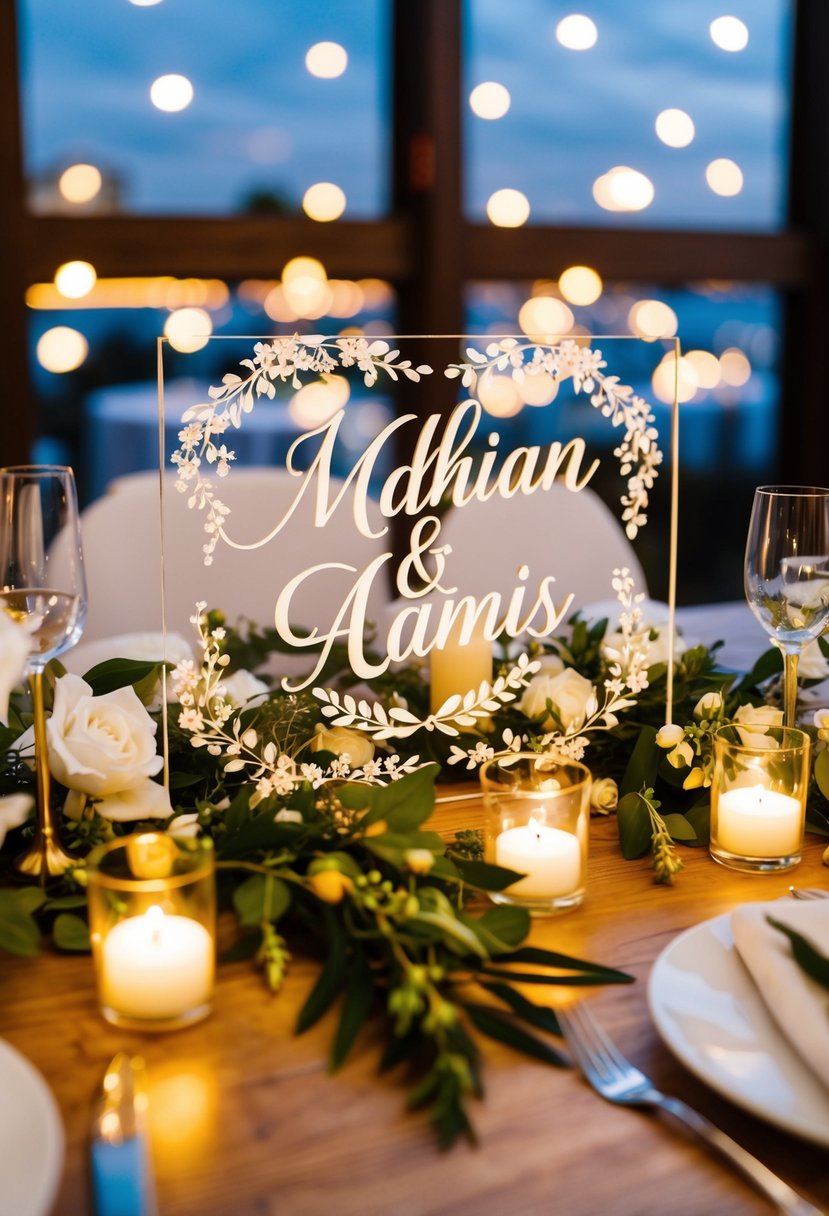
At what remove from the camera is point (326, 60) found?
308cm

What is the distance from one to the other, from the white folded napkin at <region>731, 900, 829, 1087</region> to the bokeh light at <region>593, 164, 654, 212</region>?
2.93 m

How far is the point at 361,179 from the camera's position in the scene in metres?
3.12

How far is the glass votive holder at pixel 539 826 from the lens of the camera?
0.97 m

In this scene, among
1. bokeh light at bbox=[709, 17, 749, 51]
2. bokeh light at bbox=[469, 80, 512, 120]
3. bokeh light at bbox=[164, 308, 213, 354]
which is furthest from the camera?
bokeh light at bbox=[709, 17, 749, 51]

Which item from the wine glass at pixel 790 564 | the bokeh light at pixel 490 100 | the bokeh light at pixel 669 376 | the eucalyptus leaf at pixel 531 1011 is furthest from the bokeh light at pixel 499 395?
the bokeh light at pixel 490 100

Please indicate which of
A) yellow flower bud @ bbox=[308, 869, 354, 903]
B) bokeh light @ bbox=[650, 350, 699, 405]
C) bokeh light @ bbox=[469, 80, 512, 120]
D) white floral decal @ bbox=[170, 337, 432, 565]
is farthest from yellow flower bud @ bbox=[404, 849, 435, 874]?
bokeh light @ bbox=[469, 80, 512, 120]

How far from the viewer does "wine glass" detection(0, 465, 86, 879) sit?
0.96 meters

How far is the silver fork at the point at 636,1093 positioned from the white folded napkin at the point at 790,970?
0.24 ft

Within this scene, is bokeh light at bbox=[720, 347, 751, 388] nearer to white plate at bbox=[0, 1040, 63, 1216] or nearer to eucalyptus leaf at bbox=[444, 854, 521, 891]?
eucalyptus leaf at bbox=[444, 854, 521, 891]

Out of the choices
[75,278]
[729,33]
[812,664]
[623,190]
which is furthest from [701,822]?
[729,33]

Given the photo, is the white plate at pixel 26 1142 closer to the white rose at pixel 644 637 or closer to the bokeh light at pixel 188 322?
the white rose at pixel 644 637

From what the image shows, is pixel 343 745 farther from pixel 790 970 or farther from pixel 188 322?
pixel 188 322

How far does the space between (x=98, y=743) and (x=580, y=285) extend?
2689 mm

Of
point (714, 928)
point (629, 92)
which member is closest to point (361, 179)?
point (629, 92)
